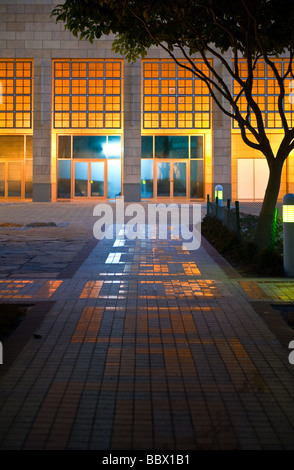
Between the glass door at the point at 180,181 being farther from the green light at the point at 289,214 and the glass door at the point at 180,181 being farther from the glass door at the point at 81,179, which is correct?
the green light at the point at 289,214

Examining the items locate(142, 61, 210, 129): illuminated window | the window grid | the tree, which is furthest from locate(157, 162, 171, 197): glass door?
the tree

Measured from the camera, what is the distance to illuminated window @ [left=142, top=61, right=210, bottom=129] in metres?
38.2

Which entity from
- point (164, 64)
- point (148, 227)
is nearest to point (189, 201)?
point (164, 64)

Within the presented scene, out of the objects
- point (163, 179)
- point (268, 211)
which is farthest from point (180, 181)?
point (268, 211)

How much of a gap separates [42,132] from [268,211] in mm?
27350

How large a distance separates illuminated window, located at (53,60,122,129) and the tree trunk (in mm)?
26470

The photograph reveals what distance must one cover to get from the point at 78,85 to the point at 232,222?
993 inches

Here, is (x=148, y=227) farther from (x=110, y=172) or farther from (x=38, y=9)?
(x=38, y=9)

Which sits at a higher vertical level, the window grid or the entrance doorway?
the window grid

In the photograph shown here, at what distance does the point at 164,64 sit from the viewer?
126 ft

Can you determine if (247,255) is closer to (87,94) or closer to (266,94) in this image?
(87,94)

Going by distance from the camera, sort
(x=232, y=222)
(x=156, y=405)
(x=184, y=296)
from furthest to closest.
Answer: (x=232, y=222)
(x=184, y=296)
(x=156, y=405)

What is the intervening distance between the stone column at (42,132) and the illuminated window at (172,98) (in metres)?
5.86

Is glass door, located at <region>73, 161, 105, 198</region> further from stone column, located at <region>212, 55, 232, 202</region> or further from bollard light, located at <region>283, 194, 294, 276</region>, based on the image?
bollard light, located at <region>283, 194, 294, 276</region>
